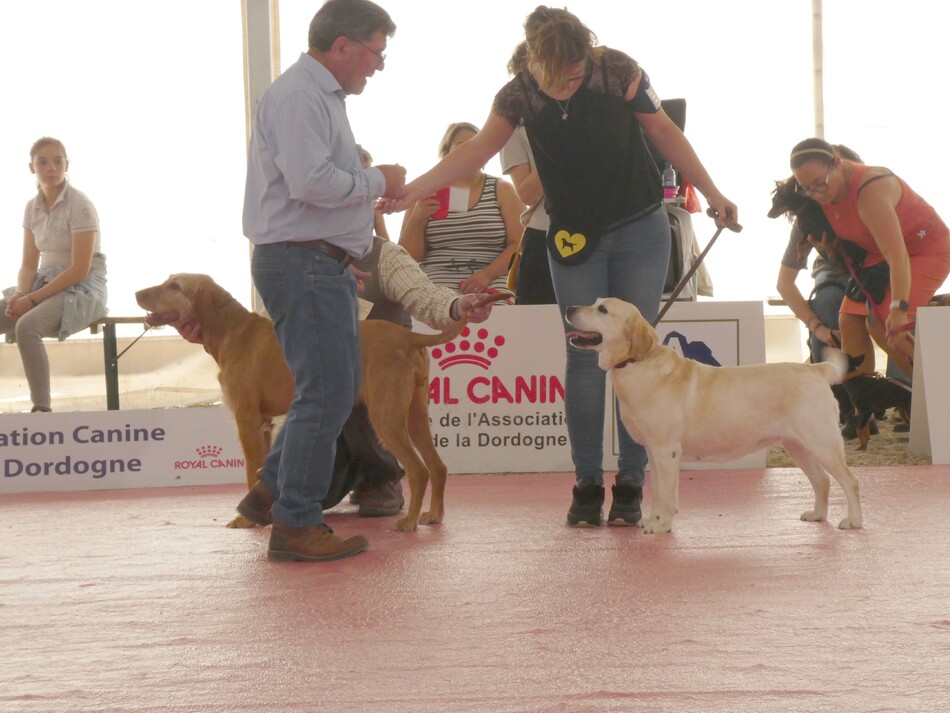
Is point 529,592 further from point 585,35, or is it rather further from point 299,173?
point 585,35

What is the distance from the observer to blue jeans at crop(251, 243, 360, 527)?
319 centimetres

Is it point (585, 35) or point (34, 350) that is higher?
point (585, 35)

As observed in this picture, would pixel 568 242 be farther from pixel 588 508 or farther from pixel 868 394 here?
pixel 868 394

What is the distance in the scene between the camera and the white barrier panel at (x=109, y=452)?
5461mm

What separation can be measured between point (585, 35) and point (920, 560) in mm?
1835

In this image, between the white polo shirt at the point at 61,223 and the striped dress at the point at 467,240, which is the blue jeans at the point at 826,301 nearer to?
the striped dress at the point at 467,240

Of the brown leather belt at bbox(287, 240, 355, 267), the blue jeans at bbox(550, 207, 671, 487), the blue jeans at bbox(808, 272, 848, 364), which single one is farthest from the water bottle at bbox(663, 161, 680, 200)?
the brown leather belt at bbox(287, 240, 355, 267)

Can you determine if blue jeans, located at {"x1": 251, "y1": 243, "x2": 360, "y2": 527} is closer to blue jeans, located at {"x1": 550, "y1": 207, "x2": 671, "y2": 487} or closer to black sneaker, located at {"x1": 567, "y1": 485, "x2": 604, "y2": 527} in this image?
blue jeans, located at {"x1": 550, "y1": 207, "x2": 671, "y2": 487}

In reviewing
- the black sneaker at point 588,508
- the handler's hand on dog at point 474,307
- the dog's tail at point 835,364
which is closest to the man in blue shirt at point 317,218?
the handler's hand on dog at point 474,307

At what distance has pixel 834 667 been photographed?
2.18 m

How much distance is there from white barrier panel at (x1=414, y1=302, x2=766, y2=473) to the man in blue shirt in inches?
91.9

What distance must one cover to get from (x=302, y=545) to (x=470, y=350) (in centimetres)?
239

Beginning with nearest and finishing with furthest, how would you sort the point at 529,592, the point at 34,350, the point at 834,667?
the point at 834,667 → the point at 529,592 → the point at 34,350

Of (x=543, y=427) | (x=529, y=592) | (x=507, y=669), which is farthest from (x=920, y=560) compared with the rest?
(x=543, y=427)
